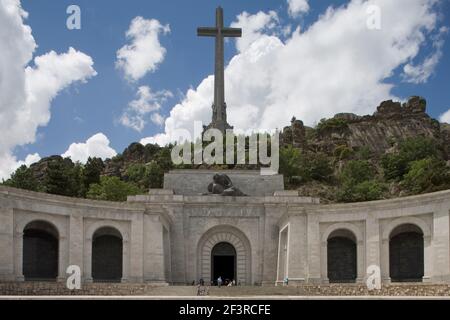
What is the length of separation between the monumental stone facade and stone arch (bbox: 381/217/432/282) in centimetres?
6

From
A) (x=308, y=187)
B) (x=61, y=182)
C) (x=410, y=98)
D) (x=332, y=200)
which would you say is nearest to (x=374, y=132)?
(x=410, y=98)

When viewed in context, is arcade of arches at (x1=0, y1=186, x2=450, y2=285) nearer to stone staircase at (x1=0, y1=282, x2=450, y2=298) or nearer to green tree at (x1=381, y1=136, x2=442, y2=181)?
stone staircase at (x1=0, y1=282, x2=450, y2=298)

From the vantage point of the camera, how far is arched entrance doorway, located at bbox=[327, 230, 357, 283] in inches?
1810

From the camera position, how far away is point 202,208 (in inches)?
1953

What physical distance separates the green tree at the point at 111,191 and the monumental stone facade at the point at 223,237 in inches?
750

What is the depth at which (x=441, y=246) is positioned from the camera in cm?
3847

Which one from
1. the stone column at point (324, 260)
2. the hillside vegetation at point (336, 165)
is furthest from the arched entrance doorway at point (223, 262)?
the hillside vegetation at point (336, 165)

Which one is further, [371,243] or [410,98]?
[410,98]

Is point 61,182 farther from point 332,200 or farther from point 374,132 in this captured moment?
point 374,132

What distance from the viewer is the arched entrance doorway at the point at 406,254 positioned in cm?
4288

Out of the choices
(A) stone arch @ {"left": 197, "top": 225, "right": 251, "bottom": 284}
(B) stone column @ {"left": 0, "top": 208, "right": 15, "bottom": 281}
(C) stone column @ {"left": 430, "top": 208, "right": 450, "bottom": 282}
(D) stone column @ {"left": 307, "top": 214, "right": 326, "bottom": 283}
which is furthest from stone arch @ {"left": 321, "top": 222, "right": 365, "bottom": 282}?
(B) stone column @ {"left": 0, "top": 208, "right": 15, "bottom": 281}

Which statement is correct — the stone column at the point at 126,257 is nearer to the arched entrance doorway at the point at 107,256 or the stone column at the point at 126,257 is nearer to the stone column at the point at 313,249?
the arched entrance doorway at the point at 107,256

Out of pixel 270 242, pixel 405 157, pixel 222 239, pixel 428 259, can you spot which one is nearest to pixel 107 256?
pixel 222 239
